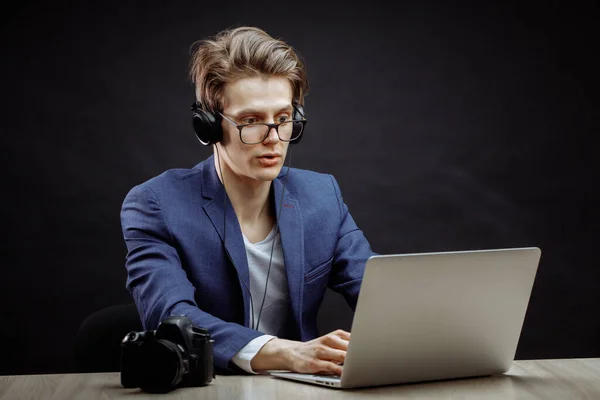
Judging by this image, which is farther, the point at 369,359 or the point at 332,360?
the point at 332,360

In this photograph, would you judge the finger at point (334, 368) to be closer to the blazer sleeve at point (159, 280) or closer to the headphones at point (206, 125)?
the blazer sleeve at point (159, 280)

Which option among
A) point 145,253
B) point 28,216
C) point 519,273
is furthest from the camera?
point 28,216

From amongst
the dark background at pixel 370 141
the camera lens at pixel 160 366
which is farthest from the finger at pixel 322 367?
the dark background at pixel 370 141

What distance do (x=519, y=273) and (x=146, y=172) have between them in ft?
6.72

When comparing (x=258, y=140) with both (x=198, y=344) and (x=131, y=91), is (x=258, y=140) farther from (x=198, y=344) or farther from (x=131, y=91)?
(x=131, y=91)

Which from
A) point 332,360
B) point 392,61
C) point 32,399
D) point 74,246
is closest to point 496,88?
point 392,61

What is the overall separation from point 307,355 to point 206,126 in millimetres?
790

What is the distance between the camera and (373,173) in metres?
3.64

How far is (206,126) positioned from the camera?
2.34m

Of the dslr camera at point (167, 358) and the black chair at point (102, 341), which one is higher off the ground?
the dslr camera at point (167, 358)

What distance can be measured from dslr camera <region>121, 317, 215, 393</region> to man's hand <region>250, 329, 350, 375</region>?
20 centimetres

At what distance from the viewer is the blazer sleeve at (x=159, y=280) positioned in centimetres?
196

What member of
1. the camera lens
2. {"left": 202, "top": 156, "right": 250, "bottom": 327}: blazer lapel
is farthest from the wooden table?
{"left": 202, "top": 156, "right": 250, "bottom": 327}: blazer lapel

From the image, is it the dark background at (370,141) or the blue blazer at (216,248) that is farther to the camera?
the dark background at (370,141)
